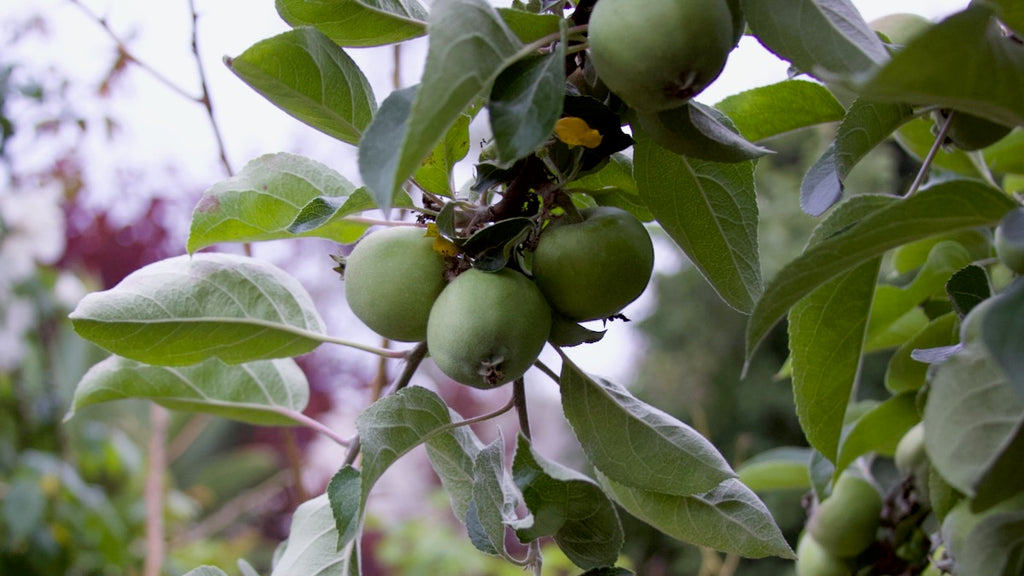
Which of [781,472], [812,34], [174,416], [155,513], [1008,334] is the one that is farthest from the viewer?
[174,416]

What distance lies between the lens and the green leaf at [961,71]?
0.92 feet

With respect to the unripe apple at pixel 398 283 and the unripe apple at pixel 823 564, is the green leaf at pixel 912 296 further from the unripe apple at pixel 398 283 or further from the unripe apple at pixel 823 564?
the unripe apple at pixel 398 283

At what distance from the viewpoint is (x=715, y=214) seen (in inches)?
19.0

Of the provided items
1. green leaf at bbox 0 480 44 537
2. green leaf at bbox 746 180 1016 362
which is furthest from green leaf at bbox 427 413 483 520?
green leaf at bbox 0 480 44 537

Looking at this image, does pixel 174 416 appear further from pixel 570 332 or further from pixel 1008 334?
pixel 1008 334

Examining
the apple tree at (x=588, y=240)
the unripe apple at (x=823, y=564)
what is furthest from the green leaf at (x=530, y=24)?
the unripe apple at (x=823, y=564)

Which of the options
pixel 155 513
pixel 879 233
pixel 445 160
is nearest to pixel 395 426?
pixel 445 160

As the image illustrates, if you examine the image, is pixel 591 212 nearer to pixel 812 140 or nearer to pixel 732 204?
pixel 732 204

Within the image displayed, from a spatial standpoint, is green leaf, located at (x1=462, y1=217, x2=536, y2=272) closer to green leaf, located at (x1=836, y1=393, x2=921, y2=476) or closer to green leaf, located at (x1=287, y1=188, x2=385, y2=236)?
green leaf, located at (x1=287, y1=188, x2=385, y2=236)

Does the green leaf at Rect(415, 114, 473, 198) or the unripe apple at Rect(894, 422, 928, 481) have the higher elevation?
the green leaf at Rect(415, 114, 473, 198)

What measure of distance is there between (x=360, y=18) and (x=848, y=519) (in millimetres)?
577

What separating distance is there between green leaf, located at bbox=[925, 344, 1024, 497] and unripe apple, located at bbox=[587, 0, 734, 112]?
0.51ft

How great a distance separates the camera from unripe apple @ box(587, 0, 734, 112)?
355mm

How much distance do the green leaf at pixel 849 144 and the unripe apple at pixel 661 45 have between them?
0.12 meters
